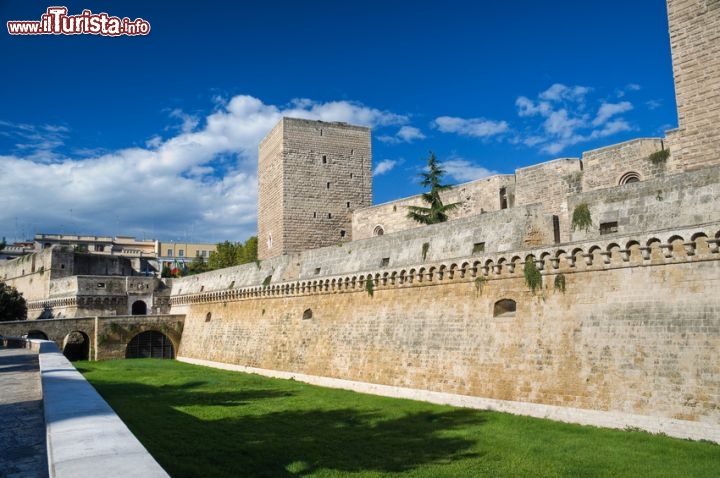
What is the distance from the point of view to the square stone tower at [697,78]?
13102 millimetres

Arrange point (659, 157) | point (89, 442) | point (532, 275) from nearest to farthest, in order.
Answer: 1. point (89, 442)
2. point (532, 275)
3. point (659, 157)

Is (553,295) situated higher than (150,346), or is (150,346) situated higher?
(553,295)

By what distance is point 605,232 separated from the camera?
12.3m

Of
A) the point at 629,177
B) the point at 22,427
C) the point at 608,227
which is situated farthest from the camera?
the point at 629,177

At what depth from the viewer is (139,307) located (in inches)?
1485

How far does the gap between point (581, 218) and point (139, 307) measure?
3200 centimetres

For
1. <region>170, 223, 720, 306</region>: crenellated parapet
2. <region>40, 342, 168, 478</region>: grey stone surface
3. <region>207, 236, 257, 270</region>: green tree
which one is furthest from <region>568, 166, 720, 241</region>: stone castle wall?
<region>207, 236, 257, 270</region>: green tree

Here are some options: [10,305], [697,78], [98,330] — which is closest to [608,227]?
[697,78]

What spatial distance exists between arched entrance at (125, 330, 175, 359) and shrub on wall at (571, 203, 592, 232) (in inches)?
1031

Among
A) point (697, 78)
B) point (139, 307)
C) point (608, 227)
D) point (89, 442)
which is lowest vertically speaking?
point (89, 442)

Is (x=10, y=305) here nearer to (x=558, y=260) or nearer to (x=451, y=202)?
(x=451, y=202)

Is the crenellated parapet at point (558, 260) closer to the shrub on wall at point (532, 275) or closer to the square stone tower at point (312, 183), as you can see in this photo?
the shrub on wall at point (532, 275)

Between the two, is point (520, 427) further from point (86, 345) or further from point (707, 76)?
point (86, 345)

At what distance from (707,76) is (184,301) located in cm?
2889
